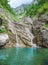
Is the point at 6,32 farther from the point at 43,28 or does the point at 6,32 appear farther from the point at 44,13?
the point at 44,13

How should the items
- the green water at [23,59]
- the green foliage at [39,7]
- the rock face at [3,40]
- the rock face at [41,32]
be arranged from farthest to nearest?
the green foliage at [39,7] < the rock face at [41,32] < the rock face at [3,40] < the green water at [23,59]

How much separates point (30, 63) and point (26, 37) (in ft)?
97.0

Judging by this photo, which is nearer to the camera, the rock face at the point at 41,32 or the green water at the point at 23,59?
the green water at the point at 23,59

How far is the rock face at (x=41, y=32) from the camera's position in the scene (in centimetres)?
4849

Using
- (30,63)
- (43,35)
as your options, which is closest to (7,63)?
(30,63)

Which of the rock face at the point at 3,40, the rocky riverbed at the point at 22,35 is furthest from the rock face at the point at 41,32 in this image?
the rock face at the point at 3,40


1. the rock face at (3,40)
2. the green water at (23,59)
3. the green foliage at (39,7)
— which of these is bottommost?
the green water at (23,59)

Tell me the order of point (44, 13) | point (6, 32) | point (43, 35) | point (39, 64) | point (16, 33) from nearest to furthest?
1. point (39, 64)
2. point (43, 35)
3. point (6, 32)
4. point (16, 33)
5. point (44, 13)

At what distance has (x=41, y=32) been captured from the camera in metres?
50.0

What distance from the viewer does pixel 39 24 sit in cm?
5441

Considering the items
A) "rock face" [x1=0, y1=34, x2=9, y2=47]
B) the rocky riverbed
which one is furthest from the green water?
the rocky riverbed

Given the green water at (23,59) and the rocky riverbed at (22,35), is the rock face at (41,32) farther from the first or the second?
the green water at (23,59)

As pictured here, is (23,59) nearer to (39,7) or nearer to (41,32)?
(41,32)

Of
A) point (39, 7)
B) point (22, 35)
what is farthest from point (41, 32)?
point (39, 7)
